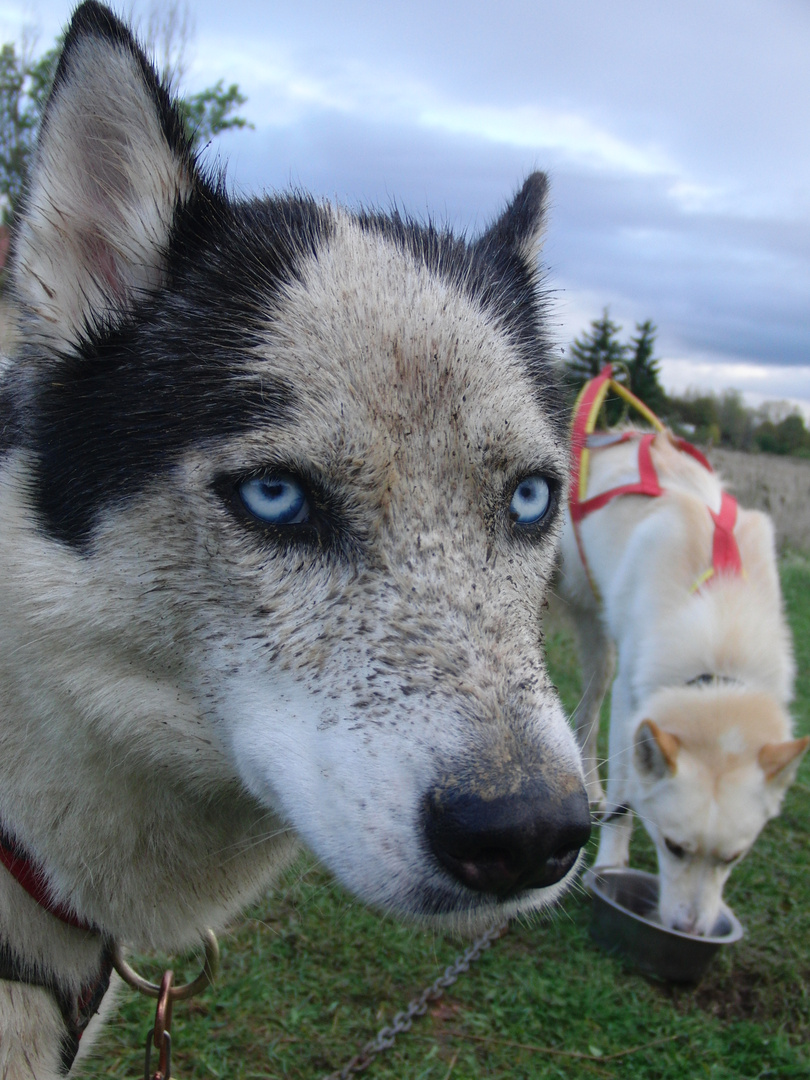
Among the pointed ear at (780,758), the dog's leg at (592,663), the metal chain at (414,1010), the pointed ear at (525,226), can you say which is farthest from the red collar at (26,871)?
the dog's leg at (592,663)

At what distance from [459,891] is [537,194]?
7.09 feet

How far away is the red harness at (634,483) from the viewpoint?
4.73 metres

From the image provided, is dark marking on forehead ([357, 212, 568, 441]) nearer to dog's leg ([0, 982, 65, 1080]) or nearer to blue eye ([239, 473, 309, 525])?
blue eye ([239, 473, 309, 525])

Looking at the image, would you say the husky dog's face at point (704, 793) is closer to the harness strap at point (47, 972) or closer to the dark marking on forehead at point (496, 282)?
the dark marking on forehead at point (496, 282)

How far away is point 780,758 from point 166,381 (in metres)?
3.48

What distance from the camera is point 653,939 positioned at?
3.56m

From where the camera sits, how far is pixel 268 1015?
Answer: 308cm

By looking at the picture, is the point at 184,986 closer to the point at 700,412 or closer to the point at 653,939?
the point at 653,939

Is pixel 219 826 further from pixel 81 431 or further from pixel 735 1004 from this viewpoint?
pixel 735 1004

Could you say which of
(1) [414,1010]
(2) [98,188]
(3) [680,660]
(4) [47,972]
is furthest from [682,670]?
(2) [98,188]

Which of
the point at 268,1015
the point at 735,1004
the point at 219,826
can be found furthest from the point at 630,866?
the point at 219,826

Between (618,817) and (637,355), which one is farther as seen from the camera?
(637,355)

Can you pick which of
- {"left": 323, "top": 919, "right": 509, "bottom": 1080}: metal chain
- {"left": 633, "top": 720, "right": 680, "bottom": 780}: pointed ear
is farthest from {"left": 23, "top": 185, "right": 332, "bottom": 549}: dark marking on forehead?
{"left": 633, "top": 720, "right": 680, "bottom": 780}: pointed ear

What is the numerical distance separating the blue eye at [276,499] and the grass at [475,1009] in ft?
4.73
